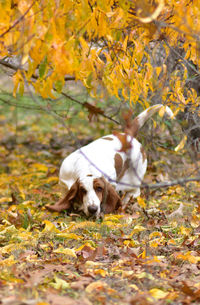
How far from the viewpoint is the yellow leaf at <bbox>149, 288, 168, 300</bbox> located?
2.20m

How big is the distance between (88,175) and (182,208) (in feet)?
3.41

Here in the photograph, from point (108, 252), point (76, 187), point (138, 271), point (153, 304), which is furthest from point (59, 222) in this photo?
point (153, 304)

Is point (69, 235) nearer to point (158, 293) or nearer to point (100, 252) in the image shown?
point (100, 252)

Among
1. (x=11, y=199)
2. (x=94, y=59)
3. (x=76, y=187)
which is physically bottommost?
(x=11, y=199)

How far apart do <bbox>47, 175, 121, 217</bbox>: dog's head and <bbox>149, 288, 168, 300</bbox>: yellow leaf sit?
2.21 meters

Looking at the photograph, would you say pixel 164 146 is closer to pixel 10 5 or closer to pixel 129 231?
pixel 129 231

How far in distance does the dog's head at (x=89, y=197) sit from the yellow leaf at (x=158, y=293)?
221 cm

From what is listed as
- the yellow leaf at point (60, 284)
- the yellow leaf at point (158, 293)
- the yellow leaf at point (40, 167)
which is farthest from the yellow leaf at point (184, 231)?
the yellow leaf at point (40, 167)

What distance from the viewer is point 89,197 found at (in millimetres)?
4527

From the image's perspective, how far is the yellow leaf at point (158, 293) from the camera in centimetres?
220

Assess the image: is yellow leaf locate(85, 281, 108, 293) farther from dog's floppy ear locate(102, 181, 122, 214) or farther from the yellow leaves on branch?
dog's floppy ear locate(102, 181, 122, 214)

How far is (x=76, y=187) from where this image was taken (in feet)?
15.2

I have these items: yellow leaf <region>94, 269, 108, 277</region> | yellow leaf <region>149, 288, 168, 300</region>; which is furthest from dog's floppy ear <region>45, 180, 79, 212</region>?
yellow leaf <region>149, 288, 168, 300</region>

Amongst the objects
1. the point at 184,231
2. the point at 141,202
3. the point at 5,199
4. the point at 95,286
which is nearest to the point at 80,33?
the point at 95,286
